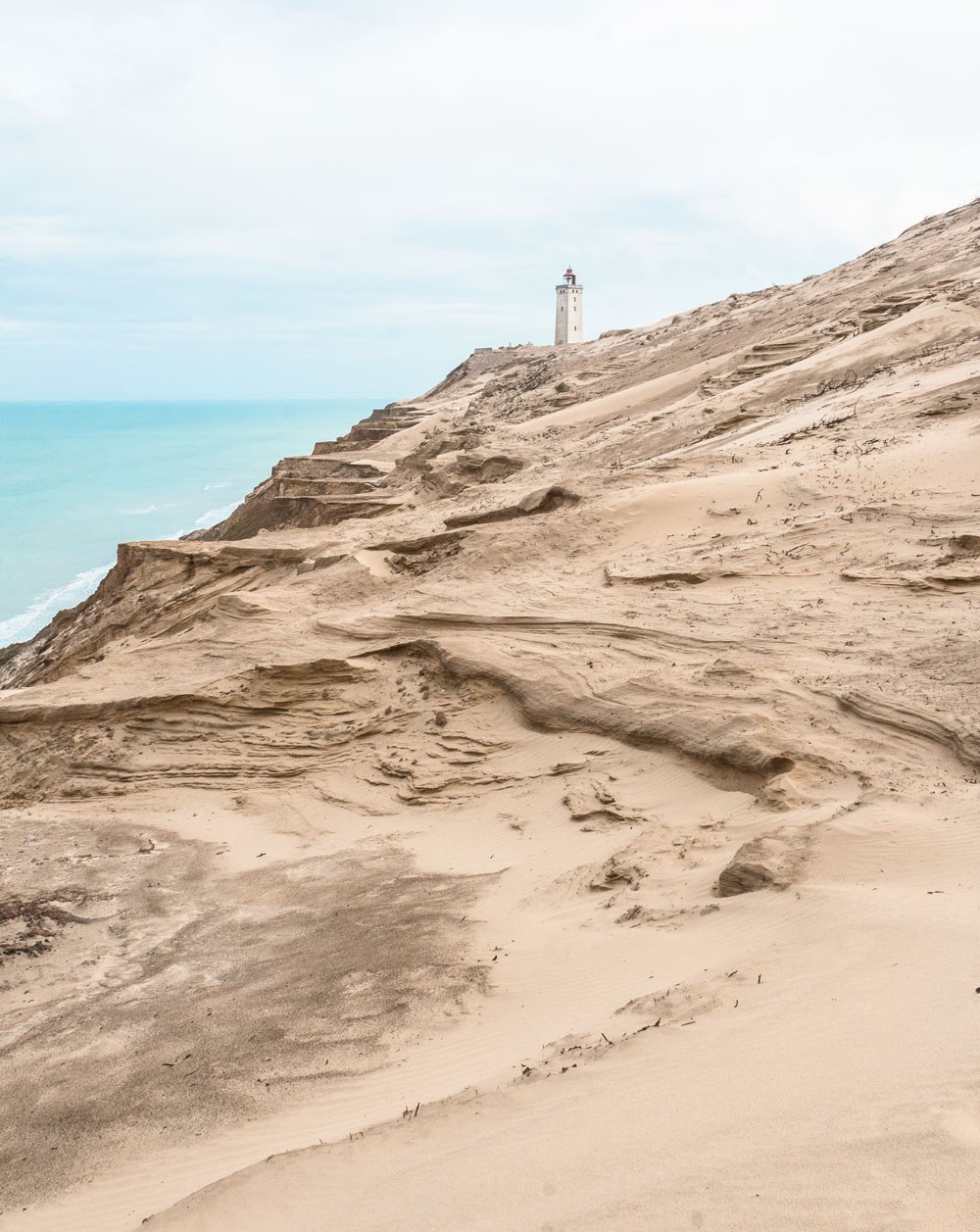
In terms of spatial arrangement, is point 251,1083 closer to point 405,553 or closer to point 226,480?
point 405,553

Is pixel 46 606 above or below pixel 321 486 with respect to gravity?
below

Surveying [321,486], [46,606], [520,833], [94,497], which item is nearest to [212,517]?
[94,497]

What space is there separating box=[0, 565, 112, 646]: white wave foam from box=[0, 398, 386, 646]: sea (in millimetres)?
64

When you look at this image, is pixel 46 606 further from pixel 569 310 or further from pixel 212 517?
pixel 569 310

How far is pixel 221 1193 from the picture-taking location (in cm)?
358

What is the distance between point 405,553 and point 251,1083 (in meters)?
8.27

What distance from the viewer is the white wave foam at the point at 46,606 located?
37.7m

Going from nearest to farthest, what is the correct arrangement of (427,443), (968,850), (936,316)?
(968,850)
(936,316)
(427,443)

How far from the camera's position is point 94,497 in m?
77.8

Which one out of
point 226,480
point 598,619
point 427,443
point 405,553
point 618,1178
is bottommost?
point 618,1178

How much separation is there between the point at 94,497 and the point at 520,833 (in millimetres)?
77272

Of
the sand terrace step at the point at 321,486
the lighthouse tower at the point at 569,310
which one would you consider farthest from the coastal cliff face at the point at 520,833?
the lighthouse tower at the point at 569,310

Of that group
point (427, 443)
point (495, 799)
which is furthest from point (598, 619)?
point (427, 443)

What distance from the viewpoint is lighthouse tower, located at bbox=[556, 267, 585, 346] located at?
199 ft
